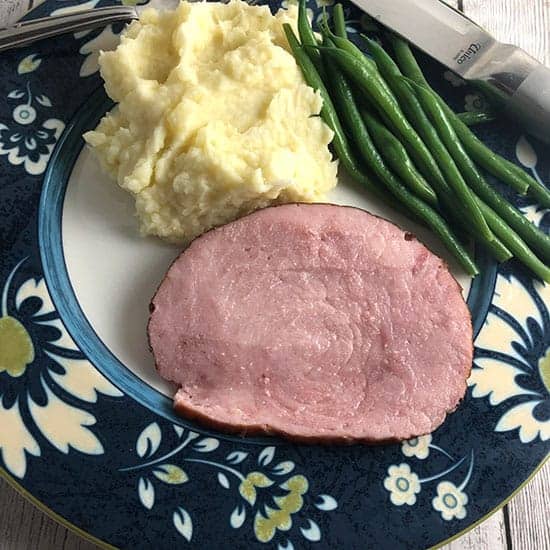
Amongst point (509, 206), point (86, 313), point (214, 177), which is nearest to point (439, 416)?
point (509, 206)

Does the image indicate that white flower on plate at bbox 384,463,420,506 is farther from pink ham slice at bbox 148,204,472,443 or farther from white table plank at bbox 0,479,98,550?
white table plank at bbox 0,479,98,550

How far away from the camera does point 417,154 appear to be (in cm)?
315

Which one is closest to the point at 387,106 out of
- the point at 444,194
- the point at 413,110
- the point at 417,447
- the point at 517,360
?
the point at 413,110

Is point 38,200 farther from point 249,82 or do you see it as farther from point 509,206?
point 509,206

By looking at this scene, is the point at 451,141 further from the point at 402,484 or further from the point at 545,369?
the point at 402,484

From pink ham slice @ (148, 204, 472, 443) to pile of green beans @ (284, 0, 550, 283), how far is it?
0.23 m

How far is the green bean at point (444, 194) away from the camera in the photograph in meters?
3.05

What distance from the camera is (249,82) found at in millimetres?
2977

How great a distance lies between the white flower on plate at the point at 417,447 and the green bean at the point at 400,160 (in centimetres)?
106

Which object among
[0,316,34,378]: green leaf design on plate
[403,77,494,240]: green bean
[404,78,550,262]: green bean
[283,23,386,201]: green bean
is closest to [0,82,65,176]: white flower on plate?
[0,316,34,378]: green leaf design on plate

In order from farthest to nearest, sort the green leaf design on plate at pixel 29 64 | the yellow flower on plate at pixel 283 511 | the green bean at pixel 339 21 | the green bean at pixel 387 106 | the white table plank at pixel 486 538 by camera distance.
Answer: the green bean at pixel 339 21 < the green leaf design on plate at pixel 29 64 < the green bean at pixel 387 106 < the white table plank at pixel 486 538 < the yellow flower on plate at pixel 283 511

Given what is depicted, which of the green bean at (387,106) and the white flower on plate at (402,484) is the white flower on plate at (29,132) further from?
the white flower on plate at (402,484)

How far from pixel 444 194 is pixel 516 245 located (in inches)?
14.9

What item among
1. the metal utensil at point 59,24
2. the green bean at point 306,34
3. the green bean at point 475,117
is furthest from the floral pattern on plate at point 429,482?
the metal utensil at point 59,24
